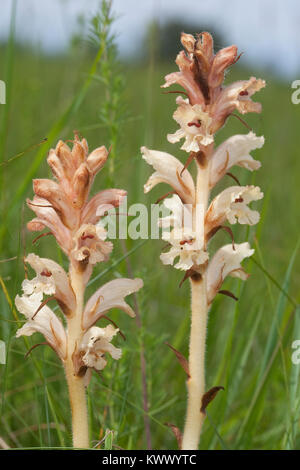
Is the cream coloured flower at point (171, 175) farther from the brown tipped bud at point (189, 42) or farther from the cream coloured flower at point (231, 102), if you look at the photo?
the brown tipped bud at point (189, 42)

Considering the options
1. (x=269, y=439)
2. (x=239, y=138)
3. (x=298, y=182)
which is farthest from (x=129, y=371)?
(x=298, y=182)

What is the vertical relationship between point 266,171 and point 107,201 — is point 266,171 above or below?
above

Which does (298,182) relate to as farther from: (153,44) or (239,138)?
(239,138)

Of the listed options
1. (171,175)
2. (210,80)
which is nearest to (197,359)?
(171,175)

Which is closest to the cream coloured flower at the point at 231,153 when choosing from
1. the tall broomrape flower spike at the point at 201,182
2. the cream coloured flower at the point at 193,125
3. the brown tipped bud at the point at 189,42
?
the tall broomrape flower spike at the point at 201,182

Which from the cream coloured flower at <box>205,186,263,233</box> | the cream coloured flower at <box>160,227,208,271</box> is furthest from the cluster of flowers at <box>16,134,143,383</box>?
the cream coloured flower at <box>205,186,263,233</box>

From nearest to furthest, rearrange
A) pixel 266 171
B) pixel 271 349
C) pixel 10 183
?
pixel 271 349 → pixel 10 183 → pixel 266 171
